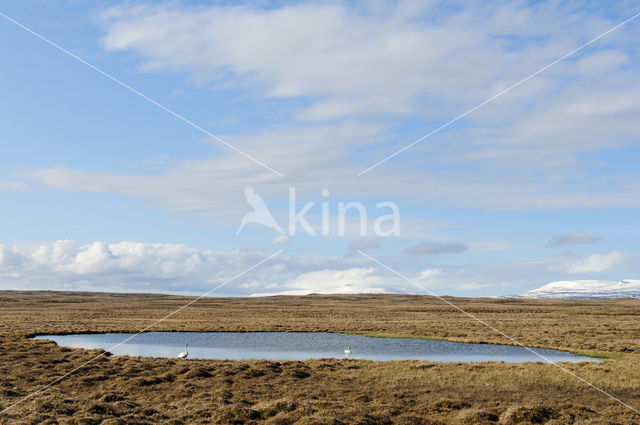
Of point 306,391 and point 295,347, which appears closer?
point 306,391

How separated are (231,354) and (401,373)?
1777 cm

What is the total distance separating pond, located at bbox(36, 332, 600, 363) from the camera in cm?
4444

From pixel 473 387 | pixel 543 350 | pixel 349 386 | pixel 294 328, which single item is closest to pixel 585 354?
pixel 543 350

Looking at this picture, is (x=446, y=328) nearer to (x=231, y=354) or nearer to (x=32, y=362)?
(x=231, y=354)

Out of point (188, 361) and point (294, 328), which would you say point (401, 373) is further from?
point (294, 328)

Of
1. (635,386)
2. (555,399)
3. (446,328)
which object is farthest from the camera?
(446,328)

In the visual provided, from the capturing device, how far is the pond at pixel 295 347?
44438 mm

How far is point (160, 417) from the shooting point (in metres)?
22.8

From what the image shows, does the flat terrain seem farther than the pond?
No

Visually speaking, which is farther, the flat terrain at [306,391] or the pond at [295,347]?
the pond at [295,347]

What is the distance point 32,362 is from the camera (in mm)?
36938

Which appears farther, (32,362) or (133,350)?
(133,350)

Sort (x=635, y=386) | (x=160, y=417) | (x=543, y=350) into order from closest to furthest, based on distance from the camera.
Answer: (x=160, y=417) < (x=635, y=386) < (x=543, y=350)

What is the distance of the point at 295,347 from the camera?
51.0 meters
